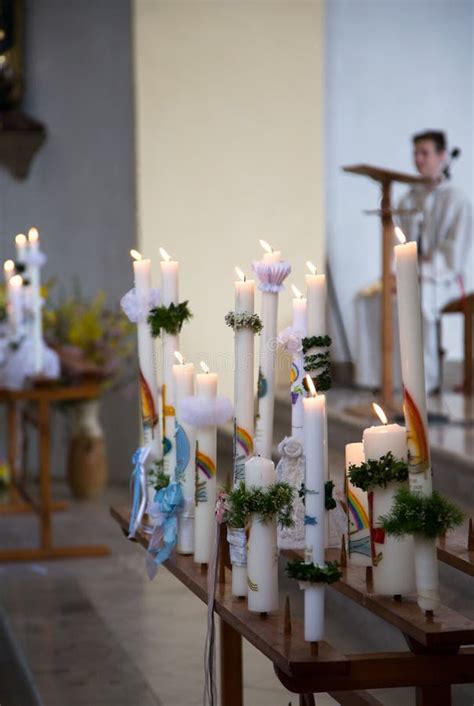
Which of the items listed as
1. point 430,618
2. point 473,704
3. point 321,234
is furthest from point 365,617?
point 321,234

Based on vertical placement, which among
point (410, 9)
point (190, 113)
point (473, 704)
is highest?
point (410, 9)

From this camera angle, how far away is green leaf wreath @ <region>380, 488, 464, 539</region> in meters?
1.38

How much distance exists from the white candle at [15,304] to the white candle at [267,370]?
2828mm

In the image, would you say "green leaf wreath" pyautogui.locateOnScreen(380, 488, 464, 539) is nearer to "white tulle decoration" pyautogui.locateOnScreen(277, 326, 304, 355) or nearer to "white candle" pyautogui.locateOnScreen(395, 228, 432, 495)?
"white candle" pyautogui.locateOnScreen(395, 228, 432, 495)

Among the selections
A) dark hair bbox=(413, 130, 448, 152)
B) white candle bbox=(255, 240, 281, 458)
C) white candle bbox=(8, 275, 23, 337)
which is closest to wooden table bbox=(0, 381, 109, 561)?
white candle bbox=(8, 275, 23, 337)

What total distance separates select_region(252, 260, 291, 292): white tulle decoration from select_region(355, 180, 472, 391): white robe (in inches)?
185

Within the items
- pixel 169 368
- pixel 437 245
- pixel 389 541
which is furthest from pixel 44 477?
pixel 389 541

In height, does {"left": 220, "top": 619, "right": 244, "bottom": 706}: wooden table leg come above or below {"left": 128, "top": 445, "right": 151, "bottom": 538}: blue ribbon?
below

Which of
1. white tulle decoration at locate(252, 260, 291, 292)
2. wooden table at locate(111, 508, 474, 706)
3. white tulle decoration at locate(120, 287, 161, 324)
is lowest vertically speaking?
wooden table at locate(111, 508, 474, 706)

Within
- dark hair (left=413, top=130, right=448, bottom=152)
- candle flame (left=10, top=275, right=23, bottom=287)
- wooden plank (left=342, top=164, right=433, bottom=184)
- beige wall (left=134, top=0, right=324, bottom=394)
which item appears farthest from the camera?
dark hair (left=413, top=130, right=448, bottom=152)

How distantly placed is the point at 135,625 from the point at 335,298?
4403 mm

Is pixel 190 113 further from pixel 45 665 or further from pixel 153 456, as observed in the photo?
pixel 153 456

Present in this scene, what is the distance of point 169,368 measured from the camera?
1.99 m

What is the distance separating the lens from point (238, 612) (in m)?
1.57
